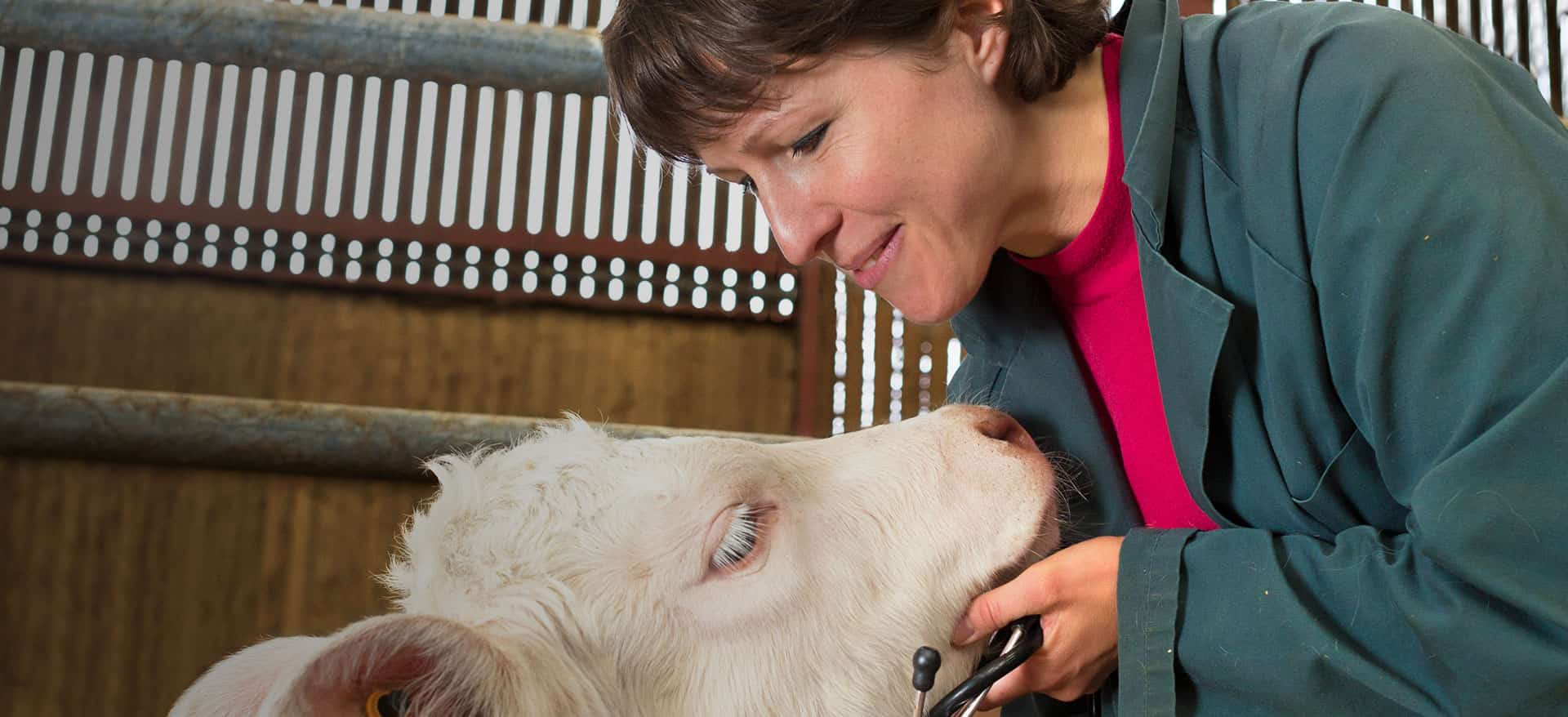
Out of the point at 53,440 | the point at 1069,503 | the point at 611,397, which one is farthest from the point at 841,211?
the point at 611,397

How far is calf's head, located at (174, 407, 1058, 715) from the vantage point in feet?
3.53

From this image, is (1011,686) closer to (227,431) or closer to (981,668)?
(981,668)

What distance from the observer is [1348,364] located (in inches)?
41.1

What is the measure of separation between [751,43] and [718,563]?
0.49 meters

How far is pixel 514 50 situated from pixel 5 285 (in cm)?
307

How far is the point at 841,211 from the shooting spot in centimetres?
123

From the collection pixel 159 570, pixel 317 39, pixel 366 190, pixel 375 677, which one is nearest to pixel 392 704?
pixel 375 677

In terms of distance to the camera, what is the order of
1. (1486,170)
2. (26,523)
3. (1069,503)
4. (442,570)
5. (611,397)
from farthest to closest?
(611,397)
(26,523)
(1069,503)
(442,570)
(1486,170)

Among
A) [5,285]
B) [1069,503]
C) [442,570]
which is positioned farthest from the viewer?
[5,285]

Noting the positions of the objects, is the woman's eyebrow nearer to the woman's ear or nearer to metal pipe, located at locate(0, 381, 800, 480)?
the woman's ear

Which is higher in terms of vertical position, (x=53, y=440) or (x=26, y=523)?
(x=53, y=440)

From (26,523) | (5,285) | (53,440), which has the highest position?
(5,285)

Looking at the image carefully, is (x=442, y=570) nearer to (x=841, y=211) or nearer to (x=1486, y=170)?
(x=841, y=211)

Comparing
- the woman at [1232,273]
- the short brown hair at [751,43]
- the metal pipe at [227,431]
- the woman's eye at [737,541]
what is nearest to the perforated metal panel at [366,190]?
the metal pipe at [227,431]
